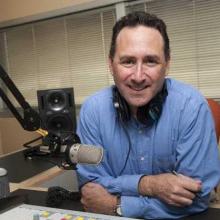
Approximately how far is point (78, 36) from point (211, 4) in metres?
1.20

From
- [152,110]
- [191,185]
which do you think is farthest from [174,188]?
[152,110]

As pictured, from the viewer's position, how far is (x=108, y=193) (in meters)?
1.22

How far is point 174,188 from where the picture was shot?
3.67 feet

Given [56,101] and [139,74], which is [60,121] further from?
[139,74]

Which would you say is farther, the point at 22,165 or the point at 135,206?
the point at 22,165

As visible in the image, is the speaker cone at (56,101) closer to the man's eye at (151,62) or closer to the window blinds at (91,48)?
the window blinds at (91,48)

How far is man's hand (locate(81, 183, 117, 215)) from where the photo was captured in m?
1.19

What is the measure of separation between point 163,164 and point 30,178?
791 millimetres

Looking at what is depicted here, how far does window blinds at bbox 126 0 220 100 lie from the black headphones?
1.28 metres

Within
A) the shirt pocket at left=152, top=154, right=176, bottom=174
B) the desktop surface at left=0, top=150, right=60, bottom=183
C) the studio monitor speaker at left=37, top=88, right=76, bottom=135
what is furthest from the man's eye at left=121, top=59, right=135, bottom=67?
the studio monitor speaker at left=37, top=88, right=76, bottom=135

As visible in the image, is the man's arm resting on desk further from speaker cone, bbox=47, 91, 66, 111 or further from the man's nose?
speaker cone, bbox=47, 91, 66, 111

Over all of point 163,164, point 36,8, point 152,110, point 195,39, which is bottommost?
point 163,164

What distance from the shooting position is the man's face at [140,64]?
48.2 inches

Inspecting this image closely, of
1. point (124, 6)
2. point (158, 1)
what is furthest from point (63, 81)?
point (158, 1)
